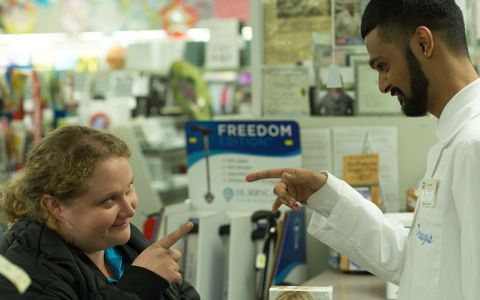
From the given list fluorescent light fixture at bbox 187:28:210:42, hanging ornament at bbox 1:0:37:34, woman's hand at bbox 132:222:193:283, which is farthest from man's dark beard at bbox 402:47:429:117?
fluorescent light fixture at bbox 187:28:210:42

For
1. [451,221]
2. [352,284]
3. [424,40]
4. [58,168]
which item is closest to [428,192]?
[451,221]

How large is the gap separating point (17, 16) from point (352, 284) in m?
7.83

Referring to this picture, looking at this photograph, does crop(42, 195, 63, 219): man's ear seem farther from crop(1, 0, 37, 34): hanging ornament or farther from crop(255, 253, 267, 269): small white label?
crop(1, 0, 37, 34): hanging ornament

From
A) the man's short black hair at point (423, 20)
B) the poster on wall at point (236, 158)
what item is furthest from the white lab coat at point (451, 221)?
the poster on wall at point (236, 158)

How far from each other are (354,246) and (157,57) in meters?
8.05

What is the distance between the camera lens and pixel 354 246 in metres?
2.49

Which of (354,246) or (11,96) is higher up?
(11,96)

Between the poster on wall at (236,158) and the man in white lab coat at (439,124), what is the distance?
48.5 inches

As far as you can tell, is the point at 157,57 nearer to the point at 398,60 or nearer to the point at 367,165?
the point at 367,165

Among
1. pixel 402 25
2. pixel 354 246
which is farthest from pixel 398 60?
pixel 354 246

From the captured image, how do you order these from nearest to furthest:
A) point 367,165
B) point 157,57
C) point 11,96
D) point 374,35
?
point 374,35
point 367,165
point 11,96
point 157,57

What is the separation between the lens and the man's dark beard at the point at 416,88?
2.09 metres

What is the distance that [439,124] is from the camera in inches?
83.5

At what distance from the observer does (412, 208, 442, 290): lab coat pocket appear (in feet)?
6.61
